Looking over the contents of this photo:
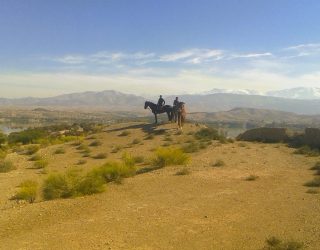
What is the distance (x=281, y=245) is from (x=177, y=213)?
413 centimetres

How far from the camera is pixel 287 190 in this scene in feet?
56.7

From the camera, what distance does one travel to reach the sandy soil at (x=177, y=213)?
37.6 ft

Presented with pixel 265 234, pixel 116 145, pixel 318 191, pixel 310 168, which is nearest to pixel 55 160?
pixel 116 145

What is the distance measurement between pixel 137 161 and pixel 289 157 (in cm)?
960

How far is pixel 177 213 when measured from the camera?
13.9 meters

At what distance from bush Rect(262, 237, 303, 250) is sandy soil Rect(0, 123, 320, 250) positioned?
321 mm

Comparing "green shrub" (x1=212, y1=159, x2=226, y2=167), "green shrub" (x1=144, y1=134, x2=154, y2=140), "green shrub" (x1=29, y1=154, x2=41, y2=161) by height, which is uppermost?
"green shrub" (x1=144, y1=134, x2=154, y2=140)

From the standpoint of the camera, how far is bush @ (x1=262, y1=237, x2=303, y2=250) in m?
10.3

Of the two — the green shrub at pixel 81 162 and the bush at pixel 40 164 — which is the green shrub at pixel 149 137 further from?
the bush at pixel 40 164

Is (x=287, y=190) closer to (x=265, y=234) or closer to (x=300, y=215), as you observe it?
(x=300, y=215)

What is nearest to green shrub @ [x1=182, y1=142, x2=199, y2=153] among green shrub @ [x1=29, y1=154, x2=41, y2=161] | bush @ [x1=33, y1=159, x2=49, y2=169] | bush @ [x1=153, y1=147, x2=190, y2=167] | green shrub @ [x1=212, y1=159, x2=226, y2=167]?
bush @ [x1=153, y1=147, x2=190, y2=167]

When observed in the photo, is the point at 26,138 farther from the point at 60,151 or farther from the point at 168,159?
the point at 168,159

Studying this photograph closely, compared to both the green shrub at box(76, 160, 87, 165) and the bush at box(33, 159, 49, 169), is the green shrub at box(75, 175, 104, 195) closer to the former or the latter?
the green shrub at box(76, 160, 87, 165)

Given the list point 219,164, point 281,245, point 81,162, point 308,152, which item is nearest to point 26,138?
point 81,162
